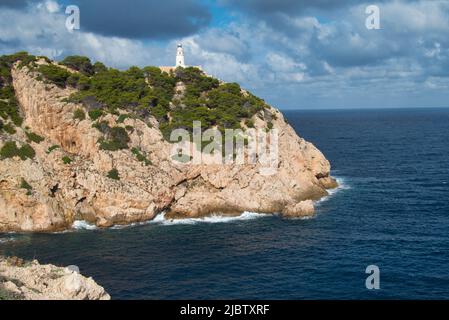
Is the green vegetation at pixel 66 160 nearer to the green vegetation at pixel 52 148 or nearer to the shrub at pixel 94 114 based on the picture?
the green vegetation at pixel 52 148

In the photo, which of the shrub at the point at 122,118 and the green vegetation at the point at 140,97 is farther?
the shrub at the point at 122,118

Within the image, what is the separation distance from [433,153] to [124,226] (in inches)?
3366

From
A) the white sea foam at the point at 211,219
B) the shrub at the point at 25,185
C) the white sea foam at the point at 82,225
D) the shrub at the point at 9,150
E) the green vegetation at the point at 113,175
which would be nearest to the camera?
the shrub at the point at 25,185

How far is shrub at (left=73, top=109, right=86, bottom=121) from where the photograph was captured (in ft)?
222

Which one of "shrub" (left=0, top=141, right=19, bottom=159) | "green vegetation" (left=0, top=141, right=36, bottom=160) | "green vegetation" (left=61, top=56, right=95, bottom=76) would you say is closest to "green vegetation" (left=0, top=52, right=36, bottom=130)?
"shrub" (left=0, top=141, right=19, bottom=159)

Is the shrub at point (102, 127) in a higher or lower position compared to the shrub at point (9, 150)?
higher

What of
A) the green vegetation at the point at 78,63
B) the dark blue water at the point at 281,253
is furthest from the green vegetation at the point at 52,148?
the green vegetation at the point at 78,63

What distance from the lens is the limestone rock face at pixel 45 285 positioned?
91.0 feet

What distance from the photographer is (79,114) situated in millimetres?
67875

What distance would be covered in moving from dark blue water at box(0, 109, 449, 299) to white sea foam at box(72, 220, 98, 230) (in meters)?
1.86

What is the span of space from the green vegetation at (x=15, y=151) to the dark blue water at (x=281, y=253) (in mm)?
11747

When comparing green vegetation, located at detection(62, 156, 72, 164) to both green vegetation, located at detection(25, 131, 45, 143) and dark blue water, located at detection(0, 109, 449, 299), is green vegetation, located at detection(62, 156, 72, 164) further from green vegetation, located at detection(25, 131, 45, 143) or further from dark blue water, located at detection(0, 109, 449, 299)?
dark blue water, located at detection(0, 109, 449, 299)

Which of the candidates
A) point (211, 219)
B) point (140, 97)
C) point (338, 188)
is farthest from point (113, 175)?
point (338, 188)

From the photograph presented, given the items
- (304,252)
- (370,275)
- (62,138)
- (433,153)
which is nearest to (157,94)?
(62,138)
